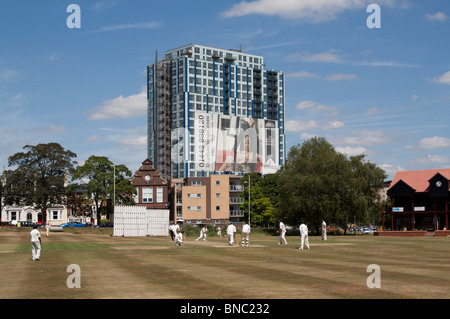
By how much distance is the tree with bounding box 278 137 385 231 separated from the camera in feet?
273

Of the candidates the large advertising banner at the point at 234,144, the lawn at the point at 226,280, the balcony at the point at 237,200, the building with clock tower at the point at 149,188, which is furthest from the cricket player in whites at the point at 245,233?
the large advertising banner at the point at 234,144

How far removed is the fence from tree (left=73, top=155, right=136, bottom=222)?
111 ft

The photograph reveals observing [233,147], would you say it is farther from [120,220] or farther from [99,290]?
[99,290]

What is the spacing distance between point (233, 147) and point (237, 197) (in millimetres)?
23727

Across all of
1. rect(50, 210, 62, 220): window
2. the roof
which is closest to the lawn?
the roof

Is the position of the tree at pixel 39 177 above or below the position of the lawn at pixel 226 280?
above

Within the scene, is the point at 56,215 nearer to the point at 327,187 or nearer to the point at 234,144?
the point at 234,144

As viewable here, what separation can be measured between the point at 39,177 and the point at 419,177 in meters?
74.1

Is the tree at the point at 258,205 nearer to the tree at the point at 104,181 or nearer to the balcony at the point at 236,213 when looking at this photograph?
the balcony at the point at 236,213

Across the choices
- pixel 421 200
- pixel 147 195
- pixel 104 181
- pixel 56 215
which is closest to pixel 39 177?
pixel 104 181

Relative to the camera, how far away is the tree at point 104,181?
11038 centimetres

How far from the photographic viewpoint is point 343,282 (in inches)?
744

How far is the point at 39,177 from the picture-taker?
368 ft

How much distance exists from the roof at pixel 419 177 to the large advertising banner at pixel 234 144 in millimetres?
53526
